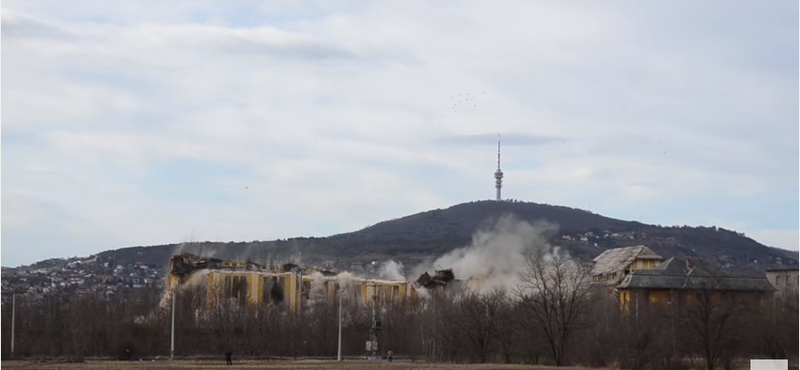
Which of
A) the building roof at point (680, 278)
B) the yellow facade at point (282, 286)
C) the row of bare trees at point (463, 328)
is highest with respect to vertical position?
the building roof at point (680, 278)

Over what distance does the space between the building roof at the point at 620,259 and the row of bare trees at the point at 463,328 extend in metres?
21.5

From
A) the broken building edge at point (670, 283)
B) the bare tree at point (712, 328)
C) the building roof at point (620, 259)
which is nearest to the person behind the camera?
the bare tree at point (712, 328)

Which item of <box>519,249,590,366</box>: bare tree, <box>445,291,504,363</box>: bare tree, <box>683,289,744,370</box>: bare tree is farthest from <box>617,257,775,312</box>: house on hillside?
<box>683,289,744,370</box>: bare tree

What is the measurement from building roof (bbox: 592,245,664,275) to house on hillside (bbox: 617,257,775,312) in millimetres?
20478

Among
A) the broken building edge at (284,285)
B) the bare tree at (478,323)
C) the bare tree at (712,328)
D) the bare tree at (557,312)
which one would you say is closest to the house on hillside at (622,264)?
the broken building edge at (284,285)

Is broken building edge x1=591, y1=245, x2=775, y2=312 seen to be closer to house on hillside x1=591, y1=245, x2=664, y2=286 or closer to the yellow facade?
house on hillside x1=591, y1=245, x2=664, y2=286

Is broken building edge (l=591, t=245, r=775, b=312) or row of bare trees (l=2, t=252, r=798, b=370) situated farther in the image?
broken building edge (l=591, t=245, r=775, b=312)

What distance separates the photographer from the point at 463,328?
92250 millimetres

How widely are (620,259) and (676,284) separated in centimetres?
3785

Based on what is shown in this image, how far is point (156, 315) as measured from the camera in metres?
124

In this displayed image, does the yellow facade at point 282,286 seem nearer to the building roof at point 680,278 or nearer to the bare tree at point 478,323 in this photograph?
the building roof at point 680,278

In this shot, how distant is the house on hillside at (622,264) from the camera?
14238 centimetres

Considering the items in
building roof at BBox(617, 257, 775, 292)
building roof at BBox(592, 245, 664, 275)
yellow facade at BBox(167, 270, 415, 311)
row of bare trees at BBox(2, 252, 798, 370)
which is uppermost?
building roof at BBox(592, 245, 664, 275)

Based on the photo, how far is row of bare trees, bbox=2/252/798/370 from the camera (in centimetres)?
7031
